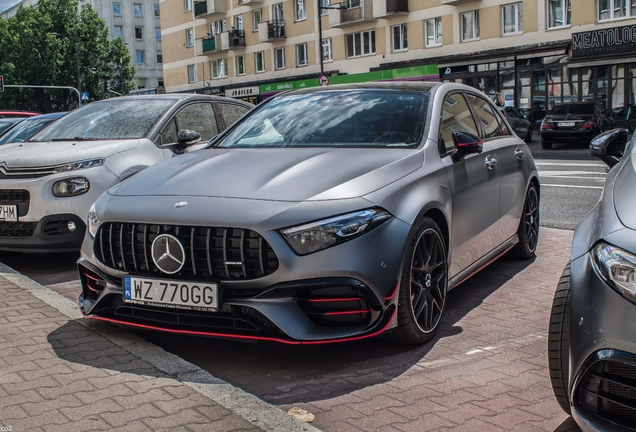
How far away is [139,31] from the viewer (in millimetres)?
87750

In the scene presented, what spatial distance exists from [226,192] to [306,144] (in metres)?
0.97

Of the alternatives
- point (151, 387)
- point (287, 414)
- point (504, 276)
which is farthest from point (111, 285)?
point (504, 276)

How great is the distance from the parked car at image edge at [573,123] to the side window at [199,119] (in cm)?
1895

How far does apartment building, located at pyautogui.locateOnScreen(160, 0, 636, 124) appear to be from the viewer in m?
31.8

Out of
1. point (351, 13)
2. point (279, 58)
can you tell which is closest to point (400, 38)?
point (351, 13)

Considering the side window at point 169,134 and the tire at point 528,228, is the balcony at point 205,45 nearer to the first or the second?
the side window at point 169,134

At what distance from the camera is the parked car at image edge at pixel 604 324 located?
2438 mm

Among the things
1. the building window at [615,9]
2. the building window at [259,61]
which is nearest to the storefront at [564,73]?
the building window at [615,9]

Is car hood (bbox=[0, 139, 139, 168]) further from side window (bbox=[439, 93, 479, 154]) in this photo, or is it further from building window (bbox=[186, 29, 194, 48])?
building window (bbox=[186, 29, 194, 48])

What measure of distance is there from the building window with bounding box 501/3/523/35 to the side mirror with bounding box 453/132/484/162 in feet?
103

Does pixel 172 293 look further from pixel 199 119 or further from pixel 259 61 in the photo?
pixel 259 61

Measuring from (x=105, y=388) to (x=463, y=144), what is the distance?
2637 mm

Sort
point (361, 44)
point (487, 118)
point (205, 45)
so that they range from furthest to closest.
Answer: point (205, 45)
point (361, 44)
point (487, 118)

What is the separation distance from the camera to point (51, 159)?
6.68 m
